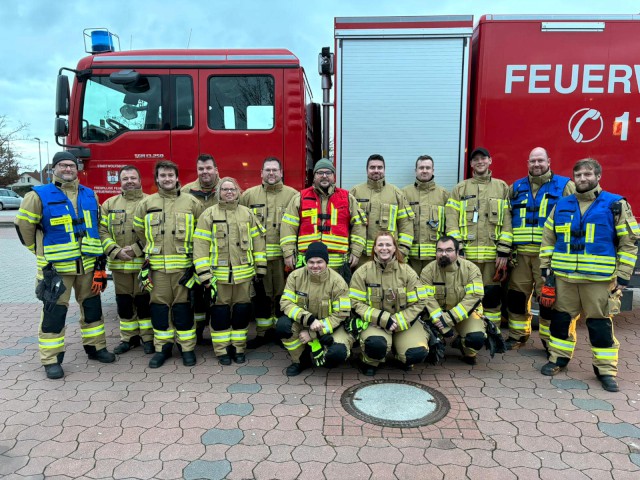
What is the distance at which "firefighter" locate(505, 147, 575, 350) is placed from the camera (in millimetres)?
4156

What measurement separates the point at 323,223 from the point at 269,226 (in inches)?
22.9

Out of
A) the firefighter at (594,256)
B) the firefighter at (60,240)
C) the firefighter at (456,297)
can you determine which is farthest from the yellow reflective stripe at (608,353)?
the firefighter at (60,240)

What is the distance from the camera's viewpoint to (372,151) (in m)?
4.68

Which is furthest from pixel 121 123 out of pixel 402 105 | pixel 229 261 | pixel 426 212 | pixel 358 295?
pixel 426 212

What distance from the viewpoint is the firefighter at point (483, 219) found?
4.30 m

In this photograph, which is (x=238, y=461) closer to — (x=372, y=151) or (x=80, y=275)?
(x=80, y=275)

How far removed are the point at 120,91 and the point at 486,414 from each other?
4.64 meters

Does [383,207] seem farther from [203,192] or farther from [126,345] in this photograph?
[126,345]

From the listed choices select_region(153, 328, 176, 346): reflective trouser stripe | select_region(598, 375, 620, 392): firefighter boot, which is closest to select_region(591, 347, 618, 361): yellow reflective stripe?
select_region(598, 375, 620, 392): firefighter boot

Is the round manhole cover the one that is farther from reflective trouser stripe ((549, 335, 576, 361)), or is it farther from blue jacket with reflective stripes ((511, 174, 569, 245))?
blue jacket with reflective stripes ((511, 174, 569, 245))

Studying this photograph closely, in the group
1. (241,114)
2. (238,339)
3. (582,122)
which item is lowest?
(238,339)

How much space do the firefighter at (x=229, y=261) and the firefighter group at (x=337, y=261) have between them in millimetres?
12

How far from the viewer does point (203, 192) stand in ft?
14.6

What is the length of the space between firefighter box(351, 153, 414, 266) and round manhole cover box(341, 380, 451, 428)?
129 cm
